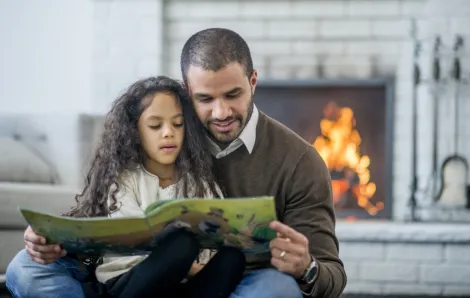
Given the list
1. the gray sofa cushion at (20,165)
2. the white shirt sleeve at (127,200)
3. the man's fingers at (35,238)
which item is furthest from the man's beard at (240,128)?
the gray sofa cushion at (20,165)

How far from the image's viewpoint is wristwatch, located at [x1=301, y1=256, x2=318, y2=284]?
156 cm

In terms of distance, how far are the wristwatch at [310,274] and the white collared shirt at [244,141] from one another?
12.4 inches

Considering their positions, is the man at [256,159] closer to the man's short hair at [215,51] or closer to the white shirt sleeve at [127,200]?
the man's short hair at [215,51]

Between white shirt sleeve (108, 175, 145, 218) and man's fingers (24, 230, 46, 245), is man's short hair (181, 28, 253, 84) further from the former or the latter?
man's fingers (24, 230, 46, 245)

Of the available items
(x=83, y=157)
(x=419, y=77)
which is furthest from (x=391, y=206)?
(x=83, y=157)

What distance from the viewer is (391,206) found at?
12.2 ft

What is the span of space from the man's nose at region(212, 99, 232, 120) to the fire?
2.05 m

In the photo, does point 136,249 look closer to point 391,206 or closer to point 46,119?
point 46,119

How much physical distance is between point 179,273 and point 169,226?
84mm

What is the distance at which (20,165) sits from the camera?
294 cm

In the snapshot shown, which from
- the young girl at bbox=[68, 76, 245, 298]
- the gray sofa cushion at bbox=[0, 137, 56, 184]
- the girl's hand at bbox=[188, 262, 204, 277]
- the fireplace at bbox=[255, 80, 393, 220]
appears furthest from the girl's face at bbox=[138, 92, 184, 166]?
the fireplace at bbox=[255, 80, 393, 220]

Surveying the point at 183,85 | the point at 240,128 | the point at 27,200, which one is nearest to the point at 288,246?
the point at 240,128

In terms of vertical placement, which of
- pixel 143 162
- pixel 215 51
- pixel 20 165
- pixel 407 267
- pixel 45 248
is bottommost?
pixel 407 267

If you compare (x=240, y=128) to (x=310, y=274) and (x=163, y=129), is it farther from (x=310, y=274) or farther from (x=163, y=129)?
(x=310, y=274)
